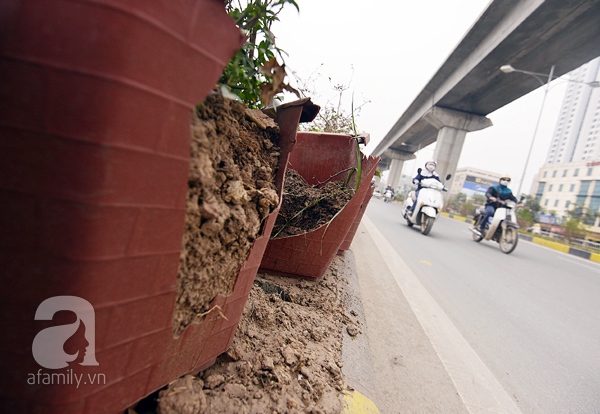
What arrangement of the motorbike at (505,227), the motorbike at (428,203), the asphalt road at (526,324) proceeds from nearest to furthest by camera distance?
the asphalt road at (526,324) → the motorbike at (505,227) → the motorbike at (428,203)

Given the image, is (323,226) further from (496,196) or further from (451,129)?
(451,129)

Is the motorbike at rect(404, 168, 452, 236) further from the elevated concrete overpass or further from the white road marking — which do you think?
the elevated concrete overpass

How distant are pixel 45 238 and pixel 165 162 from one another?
0.62 feet

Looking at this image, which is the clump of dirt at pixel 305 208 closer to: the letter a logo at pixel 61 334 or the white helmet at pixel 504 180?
the letter a logo at pixel 61 334

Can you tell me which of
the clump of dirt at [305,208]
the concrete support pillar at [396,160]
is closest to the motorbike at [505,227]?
the clump of dirt at [305,208]

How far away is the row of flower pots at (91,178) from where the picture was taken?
1.33 feet

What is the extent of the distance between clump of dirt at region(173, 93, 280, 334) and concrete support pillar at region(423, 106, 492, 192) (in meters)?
19.6

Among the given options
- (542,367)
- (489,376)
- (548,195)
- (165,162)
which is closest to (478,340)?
(542,367)

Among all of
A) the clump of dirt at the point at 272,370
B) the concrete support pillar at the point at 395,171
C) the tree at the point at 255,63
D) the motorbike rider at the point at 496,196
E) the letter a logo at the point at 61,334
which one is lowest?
the clump of dirt at the point at 272,370

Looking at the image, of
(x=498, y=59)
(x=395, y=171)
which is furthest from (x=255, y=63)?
(x=395, y=171)

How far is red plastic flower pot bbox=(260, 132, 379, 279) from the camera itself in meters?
1.57

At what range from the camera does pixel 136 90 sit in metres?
0.43

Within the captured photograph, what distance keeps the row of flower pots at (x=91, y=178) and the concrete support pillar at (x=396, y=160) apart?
36823 mm

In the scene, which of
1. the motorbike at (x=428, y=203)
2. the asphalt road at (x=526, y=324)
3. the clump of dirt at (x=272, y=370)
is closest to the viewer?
the clump of dirt at (x=272, y=370)
